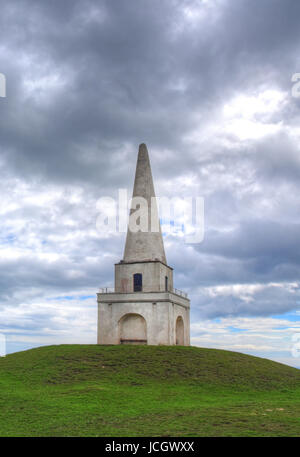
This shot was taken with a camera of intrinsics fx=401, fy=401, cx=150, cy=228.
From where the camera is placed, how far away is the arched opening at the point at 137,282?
31875 mm

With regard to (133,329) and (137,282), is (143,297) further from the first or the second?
(133,329)

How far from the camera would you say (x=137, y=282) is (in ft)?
105

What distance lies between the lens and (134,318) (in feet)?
103

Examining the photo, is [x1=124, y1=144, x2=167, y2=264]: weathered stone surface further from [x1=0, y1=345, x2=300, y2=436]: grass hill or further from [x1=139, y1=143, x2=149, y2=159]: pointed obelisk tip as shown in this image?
[x1=0, y1=345, x2=300, y2=436]: grass hill

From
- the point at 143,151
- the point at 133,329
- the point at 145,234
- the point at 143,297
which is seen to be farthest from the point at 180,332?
the point at 143,151

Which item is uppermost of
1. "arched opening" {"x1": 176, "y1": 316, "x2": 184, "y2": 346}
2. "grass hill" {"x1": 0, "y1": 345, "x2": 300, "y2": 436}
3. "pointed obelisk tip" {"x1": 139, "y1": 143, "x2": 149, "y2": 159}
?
"pointed obelisk tip" {"x1": 139, "y1": 143, "x2": 149, "y2": 159}

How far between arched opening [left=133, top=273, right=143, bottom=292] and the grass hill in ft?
20.0

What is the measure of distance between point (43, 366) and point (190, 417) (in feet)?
42.2

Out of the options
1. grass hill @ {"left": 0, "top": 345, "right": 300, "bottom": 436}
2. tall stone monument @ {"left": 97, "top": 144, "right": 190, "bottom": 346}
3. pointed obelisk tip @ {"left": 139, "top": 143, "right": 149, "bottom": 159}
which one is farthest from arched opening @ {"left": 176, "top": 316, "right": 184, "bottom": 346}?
pointed obelisk tip @ {"left": 139, "top": 143, "right": 149, "bottom": 159}

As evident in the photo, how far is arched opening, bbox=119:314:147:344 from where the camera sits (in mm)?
30844

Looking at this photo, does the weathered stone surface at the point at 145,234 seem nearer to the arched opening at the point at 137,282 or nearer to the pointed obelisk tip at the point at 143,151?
the pointed obelisk tip at the point at 143,151

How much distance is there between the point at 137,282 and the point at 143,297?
1.63m

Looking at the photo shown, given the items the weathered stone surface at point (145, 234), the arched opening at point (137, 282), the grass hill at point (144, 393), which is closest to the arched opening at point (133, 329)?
the arched opening at point (137, 282)
